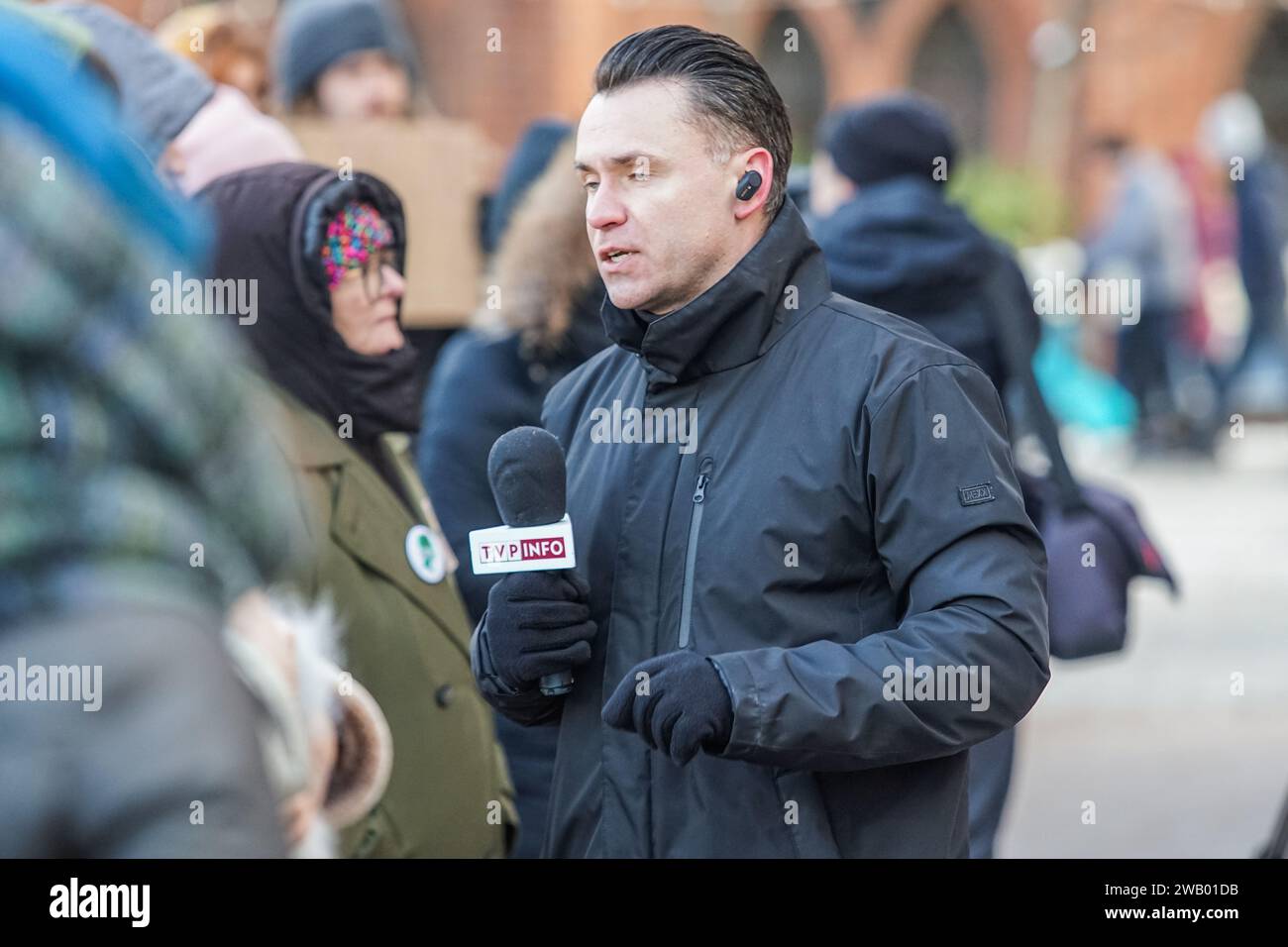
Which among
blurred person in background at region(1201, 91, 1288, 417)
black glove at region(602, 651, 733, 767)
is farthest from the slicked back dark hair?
blurred person in background at region(1201, 91, 1288, 417)

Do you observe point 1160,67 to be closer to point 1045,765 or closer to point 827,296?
point 1045,765

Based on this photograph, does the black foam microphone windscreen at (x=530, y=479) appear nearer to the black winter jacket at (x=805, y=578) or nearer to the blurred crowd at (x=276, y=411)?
the black winter jacket at (x=805, y=578)

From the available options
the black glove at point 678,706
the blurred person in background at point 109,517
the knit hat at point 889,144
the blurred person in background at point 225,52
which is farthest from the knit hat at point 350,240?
the blurred person in background at point 225,52

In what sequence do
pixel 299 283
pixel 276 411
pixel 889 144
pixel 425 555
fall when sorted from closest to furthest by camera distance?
pixel 276 411 < pixel 299 283 < pixel 425 555 < pixel 889 144

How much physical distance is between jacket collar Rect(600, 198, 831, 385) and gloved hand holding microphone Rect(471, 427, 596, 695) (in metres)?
0.21

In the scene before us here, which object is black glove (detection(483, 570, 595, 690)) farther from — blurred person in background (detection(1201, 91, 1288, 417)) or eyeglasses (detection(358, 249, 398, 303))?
blurred person in background (detection(1201, 91, 1288, 417))

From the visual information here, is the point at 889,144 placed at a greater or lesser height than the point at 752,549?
greater

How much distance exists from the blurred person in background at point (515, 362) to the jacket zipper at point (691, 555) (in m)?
1.47

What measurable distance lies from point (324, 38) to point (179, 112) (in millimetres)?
1649

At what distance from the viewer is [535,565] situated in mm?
2629

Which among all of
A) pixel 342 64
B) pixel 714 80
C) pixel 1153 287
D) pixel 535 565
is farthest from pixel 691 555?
pixel 1153 287

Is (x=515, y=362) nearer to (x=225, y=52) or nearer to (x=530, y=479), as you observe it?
(x=225, y=52)

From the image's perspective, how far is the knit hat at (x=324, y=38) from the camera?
563cm

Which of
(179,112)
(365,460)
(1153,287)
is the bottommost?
(365,460)
